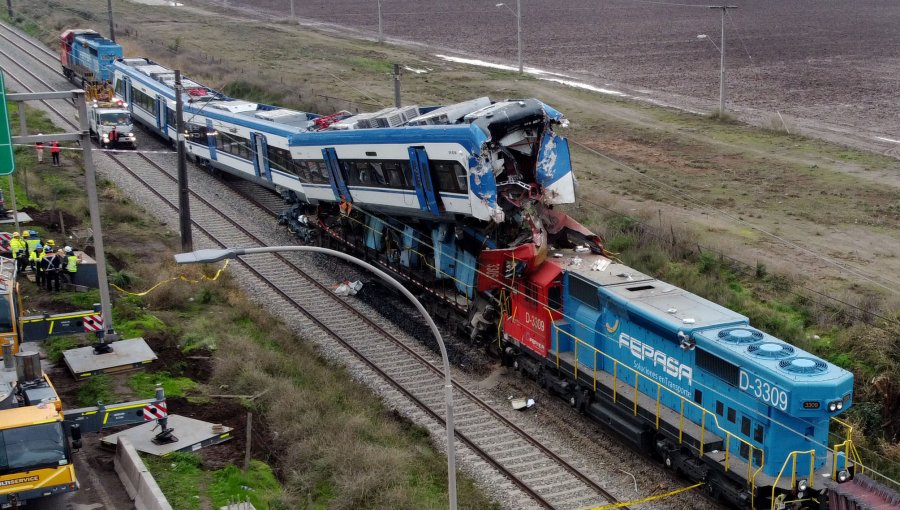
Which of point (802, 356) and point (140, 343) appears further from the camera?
point (140, 343)

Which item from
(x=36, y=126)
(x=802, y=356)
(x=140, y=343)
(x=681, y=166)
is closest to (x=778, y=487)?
(x=802, y=356)

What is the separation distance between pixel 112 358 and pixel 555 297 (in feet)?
38.1

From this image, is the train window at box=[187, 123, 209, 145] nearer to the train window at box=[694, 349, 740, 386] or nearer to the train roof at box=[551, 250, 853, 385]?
the train roof at box=[551, 250, 853, 385]

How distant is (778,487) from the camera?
18.9m

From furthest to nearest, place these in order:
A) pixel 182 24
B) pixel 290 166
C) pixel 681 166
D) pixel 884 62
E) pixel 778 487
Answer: pixel 182 24, pixel 884 62, pixel 681 166, pixel 290 166, pixel 778 487

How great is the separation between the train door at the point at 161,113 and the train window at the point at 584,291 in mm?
29708

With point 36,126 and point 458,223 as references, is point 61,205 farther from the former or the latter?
point 458,223

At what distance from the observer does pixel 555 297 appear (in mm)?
25734

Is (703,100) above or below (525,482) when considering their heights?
above

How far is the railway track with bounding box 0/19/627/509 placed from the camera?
2177 cm

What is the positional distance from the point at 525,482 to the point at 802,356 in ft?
21.1

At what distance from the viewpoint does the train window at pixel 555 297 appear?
25.6 m

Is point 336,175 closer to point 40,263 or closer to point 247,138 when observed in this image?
point 247,138

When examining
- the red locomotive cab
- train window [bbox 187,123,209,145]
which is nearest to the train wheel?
the red locomotive cab
